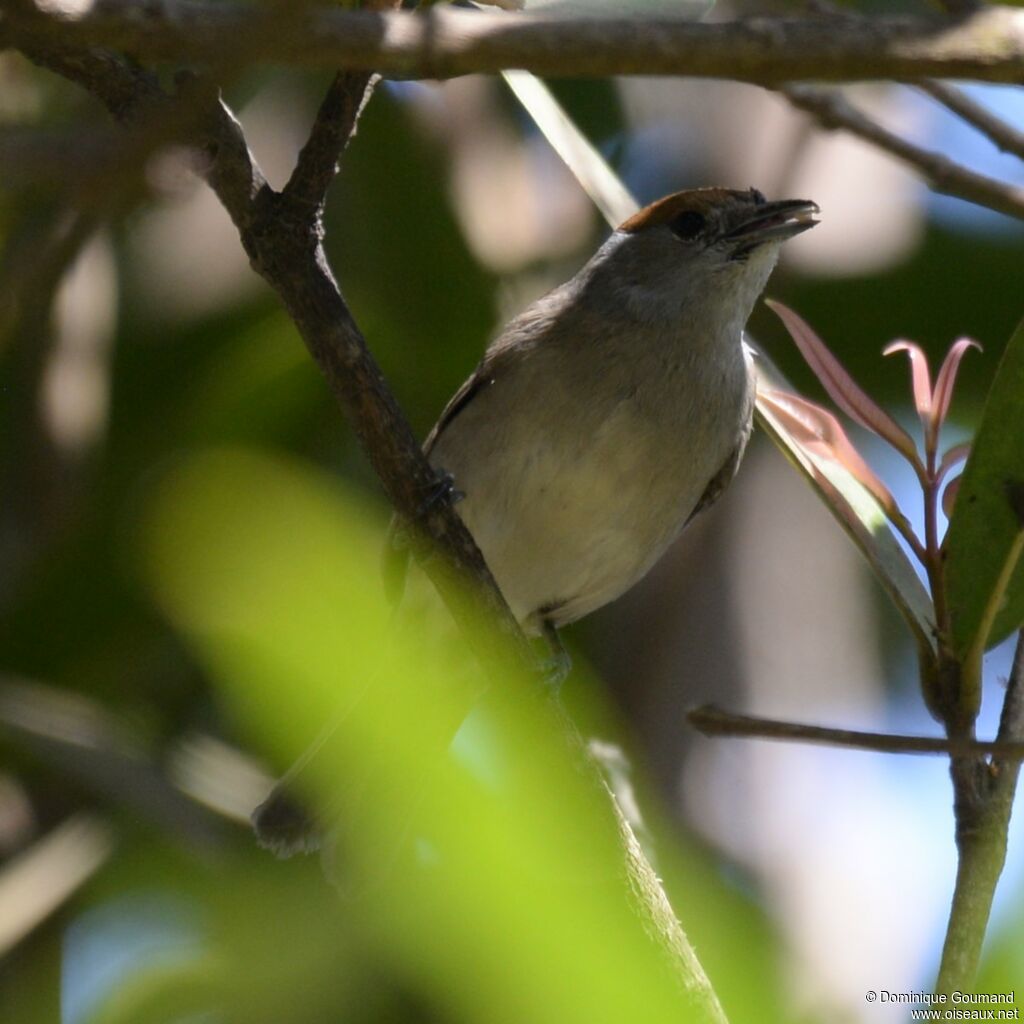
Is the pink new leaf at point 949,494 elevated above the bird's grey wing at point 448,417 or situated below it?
above

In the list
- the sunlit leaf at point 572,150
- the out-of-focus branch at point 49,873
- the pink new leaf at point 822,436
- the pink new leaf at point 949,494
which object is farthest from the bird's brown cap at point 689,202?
the out-of-focus branch at point 49,873

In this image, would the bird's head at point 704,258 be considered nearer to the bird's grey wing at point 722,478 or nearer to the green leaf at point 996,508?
the bird's grey wing at point 722,478

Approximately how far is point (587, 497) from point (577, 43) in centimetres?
262

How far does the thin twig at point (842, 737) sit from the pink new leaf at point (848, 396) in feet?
2.73

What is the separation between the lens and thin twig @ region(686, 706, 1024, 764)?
4.69 feet

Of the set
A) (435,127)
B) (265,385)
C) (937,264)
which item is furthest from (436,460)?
(937,264)

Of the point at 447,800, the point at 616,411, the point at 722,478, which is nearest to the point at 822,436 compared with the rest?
the point at 616,411

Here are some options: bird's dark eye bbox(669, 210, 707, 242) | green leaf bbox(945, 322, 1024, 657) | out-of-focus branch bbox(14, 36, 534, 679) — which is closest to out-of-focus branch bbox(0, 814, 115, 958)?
out-of-focus branch bbox(14, 36, 534, 679)

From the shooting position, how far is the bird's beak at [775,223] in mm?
4148

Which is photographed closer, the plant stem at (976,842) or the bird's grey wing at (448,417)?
the plant stem at (976,842)

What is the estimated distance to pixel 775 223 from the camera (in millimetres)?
4250

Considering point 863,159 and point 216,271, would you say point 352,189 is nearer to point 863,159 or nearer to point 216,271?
point 216,271

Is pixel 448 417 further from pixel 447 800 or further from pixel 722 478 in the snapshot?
pixel 447 800

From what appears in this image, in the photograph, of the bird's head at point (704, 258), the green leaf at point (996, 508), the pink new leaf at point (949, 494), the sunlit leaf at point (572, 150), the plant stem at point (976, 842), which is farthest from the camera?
the bird's head at point (704, 258)
